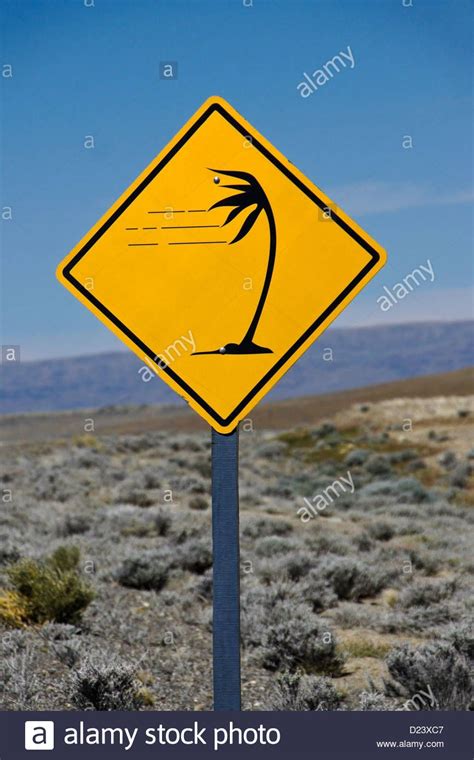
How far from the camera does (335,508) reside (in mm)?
18125

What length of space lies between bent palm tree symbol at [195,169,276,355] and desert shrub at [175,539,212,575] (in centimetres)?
754

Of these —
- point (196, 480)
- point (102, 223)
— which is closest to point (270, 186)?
point (102, 223)

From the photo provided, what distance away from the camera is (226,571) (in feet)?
11.0

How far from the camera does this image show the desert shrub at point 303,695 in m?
5.28

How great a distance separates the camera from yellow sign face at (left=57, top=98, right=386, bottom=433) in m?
3.34

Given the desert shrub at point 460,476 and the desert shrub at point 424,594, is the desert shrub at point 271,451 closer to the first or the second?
the desert shrub at point 460,476

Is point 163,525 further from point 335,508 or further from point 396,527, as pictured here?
point 335,508

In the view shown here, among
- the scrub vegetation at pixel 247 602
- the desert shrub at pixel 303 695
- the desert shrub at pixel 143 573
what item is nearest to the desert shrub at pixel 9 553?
the scrub vegetation at pixel 247 602

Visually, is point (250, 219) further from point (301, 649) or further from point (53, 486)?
point (53, 486)

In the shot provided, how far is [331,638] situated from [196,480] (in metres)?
14.7

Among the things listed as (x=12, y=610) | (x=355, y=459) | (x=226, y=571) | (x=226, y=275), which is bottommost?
(x=355, y=459)

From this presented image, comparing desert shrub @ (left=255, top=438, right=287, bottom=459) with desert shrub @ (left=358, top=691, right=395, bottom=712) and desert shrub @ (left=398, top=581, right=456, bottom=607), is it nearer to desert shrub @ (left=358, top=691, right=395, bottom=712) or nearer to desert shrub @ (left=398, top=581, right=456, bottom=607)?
desert shrub @ (left=398, top=581, right=456, bottom=607)

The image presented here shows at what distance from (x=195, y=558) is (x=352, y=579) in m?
2.07

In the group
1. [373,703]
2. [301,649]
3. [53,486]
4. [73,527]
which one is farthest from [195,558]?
[53,486]
